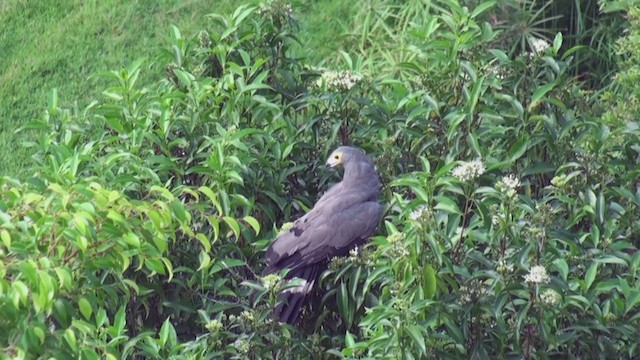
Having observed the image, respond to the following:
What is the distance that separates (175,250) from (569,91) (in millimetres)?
1895

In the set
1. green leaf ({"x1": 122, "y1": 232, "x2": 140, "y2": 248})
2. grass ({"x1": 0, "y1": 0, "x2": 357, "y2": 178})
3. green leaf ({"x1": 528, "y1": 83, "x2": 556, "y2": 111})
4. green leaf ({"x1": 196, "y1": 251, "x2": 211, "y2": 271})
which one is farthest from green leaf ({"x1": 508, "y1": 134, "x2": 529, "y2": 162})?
grass ({"x1": 0, "y1": 0, "x2": 357, "y2": 178})

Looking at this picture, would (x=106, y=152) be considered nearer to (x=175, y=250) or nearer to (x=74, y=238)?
(x=175, y=250)

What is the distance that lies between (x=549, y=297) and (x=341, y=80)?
1.69 metres

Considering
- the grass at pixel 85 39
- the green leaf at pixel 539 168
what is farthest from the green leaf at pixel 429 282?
the grass at pixel 85 39

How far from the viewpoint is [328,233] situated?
18.6 ft

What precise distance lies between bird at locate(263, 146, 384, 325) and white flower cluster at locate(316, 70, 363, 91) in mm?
273

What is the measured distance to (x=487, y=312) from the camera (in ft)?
14.6

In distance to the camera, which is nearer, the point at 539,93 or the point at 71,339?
the point at 71,339

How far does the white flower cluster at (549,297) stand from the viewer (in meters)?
4.34

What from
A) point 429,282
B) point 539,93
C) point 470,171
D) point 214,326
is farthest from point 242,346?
point 539,93

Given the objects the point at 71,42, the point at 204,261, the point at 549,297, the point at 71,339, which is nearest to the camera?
the point at 71,339

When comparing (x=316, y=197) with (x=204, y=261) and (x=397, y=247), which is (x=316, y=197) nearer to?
(x=204, y=261)

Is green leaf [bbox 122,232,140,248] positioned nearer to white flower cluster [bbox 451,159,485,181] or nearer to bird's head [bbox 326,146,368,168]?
white flower cluster [bbox 451,159,485,181]

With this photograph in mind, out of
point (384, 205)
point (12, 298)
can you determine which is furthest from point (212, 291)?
point (12, 298)
